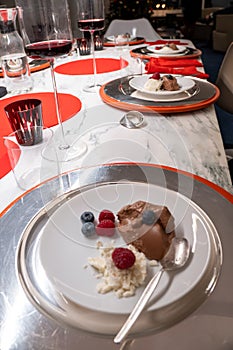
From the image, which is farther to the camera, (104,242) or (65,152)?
(65,152)

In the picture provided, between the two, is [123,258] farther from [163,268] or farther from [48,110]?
[48,110]

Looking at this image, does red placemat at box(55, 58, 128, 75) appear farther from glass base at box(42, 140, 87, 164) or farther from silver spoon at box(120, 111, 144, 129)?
glass base at box(42, 140, 87, 164)

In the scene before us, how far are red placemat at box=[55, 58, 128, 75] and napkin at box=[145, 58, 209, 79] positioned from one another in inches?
8.1

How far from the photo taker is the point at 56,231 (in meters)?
0.47

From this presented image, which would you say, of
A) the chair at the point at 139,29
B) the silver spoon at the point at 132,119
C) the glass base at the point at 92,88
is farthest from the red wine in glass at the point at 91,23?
the chair at the point at 139,29

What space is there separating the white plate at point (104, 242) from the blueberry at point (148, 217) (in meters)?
0.04

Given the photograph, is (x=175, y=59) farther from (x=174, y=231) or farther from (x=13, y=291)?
(x=13, y=291)

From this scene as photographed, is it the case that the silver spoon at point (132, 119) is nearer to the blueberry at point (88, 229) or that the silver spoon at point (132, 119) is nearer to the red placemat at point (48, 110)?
the red placemat at point (48, 110)

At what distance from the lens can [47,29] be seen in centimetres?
75

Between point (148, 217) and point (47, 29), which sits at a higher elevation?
point (47, 29)

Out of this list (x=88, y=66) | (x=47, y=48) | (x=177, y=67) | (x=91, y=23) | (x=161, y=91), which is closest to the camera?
(x=47, y=48)

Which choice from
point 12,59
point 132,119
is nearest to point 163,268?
point 132,119

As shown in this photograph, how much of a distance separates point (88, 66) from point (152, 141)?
99cm

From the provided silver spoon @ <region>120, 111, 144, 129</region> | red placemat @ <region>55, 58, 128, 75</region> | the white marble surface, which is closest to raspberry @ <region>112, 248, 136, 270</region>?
the white marble surface
